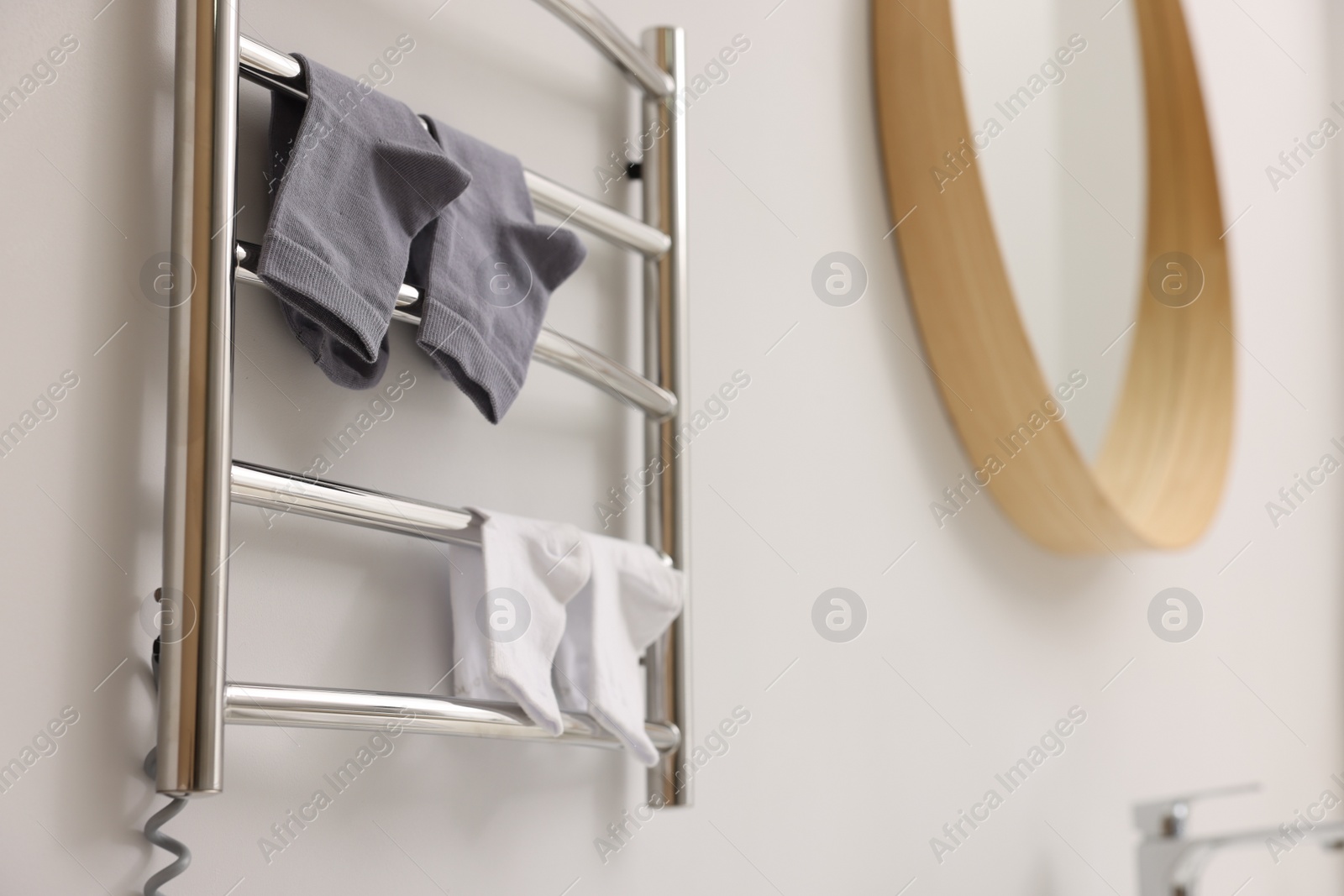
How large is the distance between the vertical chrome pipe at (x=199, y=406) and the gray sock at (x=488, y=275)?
0.42 ft

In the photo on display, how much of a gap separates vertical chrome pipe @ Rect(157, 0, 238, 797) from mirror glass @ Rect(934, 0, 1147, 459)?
85cm

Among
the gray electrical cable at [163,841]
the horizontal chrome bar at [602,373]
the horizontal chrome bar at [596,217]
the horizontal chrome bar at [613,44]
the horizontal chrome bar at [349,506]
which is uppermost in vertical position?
the horizontal chrome bar at [613,44]

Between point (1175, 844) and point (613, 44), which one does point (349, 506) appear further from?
point (1175, 844)

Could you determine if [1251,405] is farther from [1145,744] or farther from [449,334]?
[449,334]

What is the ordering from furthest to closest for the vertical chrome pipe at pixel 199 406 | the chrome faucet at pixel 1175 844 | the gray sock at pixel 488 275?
the chrome faucet at pixel 1175 844
the gray sock at pixel 488 275
the vertical chrome pipe at pixel 199 406

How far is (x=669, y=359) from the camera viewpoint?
0.91 m

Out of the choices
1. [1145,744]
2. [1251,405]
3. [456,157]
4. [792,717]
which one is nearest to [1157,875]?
[1145,744]

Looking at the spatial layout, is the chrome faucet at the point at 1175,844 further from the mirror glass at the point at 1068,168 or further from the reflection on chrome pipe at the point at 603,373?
the reflection on chrome pipe at the point at 603,373

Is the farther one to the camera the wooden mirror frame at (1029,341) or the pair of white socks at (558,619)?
the wooden mirror frame at (1029,341)

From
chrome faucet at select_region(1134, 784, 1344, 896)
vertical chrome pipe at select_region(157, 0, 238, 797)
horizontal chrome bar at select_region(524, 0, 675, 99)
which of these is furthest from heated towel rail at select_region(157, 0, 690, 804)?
chrome faucet at select_region(1134, 784, 1344, 896)

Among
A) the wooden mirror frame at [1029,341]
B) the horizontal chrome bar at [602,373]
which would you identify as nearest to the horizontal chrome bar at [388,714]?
the horizontal chrome bar at [602,373]

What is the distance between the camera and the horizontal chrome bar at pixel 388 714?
56cm

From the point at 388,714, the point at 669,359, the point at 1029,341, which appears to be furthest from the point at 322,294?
the point at 1029,341

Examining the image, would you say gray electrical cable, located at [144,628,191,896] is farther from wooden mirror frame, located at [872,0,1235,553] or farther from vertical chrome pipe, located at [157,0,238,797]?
wooden mirror frame, located at [872,0,1235,553]
